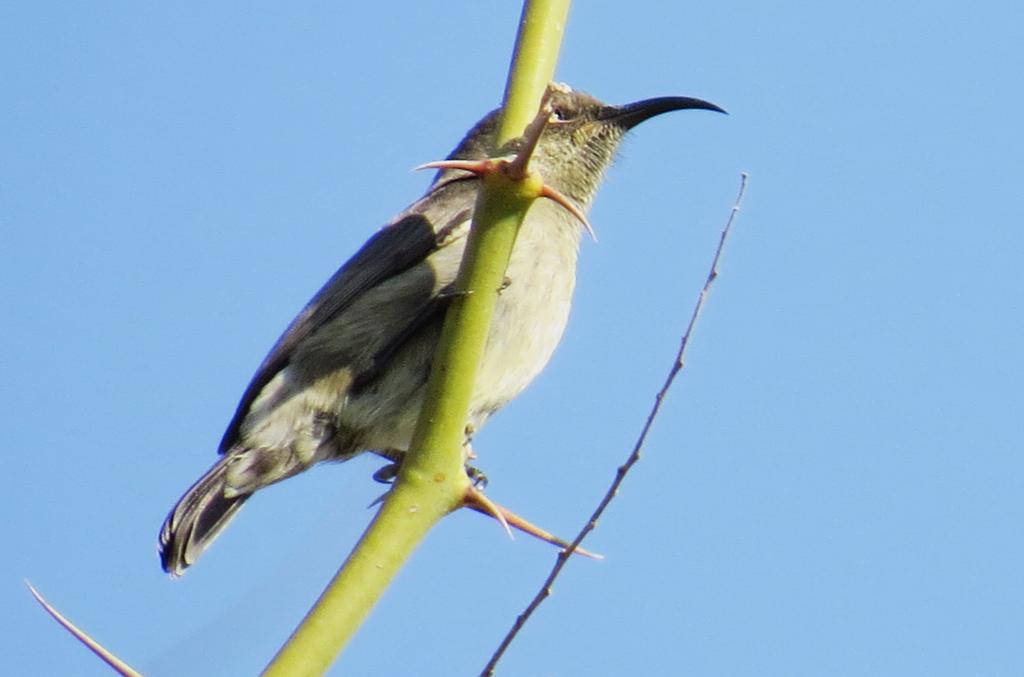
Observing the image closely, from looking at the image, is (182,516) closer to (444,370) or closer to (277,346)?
(277,346)

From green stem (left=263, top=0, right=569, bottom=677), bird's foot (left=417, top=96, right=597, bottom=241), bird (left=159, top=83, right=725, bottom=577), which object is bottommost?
bird (left=159, top=83, right=725, bottom=577)

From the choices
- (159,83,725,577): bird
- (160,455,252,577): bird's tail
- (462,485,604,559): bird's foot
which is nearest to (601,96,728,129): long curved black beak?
(159,83,725,577): bird

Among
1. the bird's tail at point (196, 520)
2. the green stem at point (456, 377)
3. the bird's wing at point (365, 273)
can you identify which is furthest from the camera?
the bird's wing at point (365, 273)

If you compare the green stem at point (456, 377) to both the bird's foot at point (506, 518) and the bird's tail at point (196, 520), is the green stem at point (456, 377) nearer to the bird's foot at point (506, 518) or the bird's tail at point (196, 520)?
the bird's foot at point (506, 518)

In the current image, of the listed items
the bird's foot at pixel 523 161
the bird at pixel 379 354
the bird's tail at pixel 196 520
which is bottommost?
the bird's tail at pixel 196 520

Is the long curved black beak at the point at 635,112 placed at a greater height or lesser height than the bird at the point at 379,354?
greater

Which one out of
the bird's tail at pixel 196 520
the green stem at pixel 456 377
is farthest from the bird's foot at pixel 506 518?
the bird's tail at pixel 196 520

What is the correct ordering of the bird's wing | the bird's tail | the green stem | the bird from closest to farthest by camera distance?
1. the green stem
2. the bird's tail
3. the bird
4. the bird's wing

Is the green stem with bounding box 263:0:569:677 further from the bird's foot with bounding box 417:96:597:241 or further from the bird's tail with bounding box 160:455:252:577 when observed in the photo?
the bird's tail with bounding box 160:455:252:577

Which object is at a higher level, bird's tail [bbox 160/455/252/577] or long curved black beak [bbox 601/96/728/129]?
long curved black beak [bbox 601/96/728/129]
